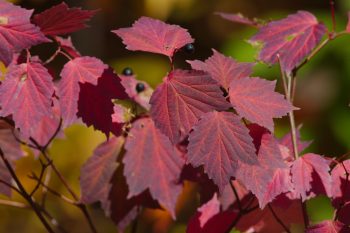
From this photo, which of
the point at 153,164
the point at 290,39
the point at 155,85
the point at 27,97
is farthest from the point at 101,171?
the point at 155,85

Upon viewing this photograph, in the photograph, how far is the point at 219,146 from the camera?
73cm

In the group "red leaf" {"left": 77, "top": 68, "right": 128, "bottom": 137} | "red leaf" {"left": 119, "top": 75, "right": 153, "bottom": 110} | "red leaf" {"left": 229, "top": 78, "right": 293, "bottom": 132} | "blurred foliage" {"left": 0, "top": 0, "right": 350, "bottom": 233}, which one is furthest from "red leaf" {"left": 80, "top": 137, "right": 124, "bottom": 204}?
"blurred foliage" {"left": 0, "top": 0, "right": 350, "bottom": 233}

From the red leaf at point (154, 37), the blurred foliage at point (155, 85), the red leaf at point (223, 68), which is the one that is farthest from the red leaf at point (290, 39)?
the blurred foliage at point (155, 85)

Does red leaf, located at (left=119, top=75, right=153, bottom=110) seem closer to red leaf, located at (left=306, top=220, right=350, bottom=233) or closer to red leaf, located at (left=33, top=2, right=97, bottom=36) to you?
→ red leaf, located at (left=33, top=2, right=97, bottom=36)

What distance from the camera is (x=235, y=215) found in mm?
952

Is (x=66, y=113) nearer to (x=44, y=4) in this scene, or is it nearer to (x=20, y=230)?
(x=20, y=230)

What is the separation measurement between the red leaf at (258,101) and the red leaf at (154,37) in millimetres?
95

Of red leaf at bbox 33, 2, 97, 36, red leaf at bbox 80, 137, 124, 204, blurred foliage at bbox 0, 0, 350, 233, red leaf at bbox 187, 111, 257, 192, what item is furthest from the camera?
blurred foliage at bbox 0, 0, 350, 233

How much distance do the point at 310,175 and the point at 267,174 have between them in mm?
59

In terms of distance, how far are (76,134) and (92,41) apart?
130cm

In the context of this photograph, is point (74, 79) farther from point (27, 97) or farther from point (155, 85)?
point (155, 85)

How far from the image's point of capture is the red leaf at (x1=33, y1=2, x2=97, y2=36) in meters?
0.84

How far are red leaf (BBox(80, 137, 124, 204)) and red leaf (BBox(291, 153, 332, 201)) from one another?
32cm

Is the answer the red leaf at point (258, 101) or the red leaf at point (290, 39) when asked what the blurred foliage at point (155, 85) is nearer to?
the red leaf at point (290, 39)
